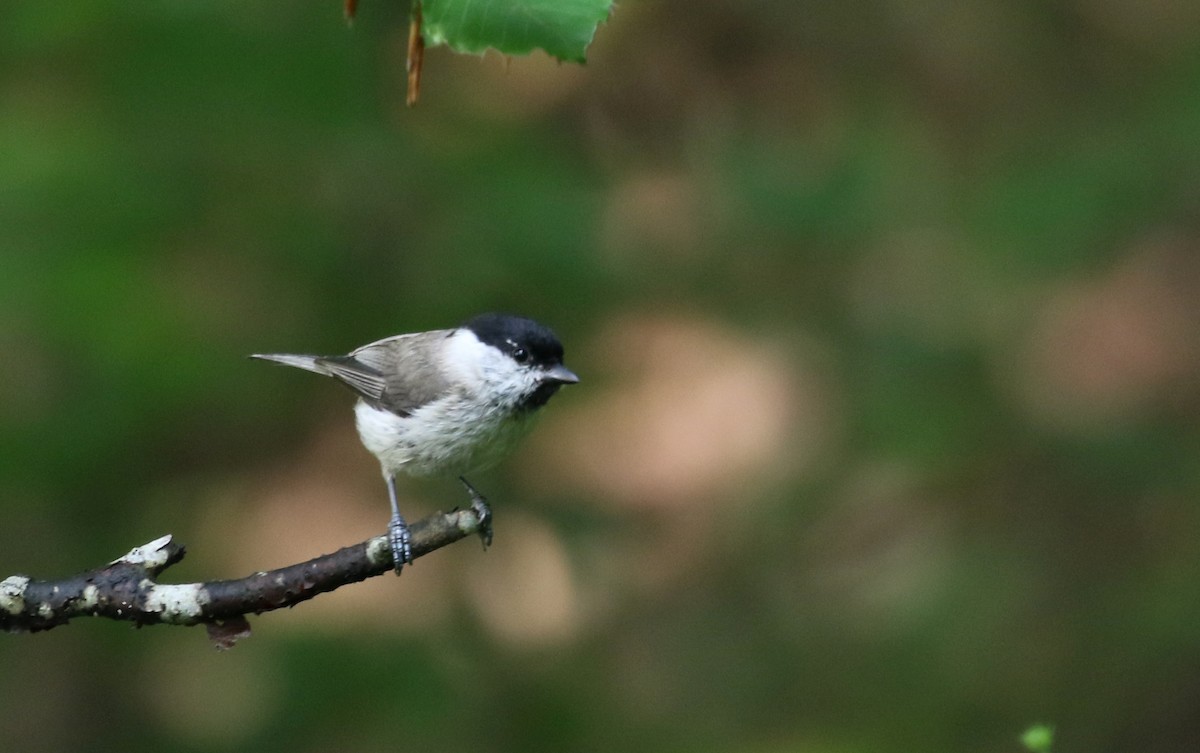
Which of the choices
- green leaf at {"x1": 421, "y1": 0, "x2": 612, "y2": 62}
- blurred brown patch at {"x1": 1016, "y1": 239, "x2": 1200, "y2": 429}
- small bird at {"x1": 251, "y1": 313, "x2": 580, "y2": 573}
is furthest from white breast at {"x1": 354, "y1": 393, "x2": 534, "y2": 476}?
blurred brown patch at {"x1": 1016, "y1": 239, "x2": 1200, "y2": 429}

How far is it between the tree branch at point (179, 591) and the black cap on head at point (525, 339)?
105 centimetres

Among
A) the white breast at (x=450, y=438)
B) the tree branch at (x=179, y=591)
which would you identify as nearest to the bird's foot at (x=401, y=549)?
the tree branch at (x=179, y=591)

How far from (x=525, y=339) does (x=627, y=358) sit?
1424mm

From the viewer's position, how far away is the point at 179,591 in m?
2.03

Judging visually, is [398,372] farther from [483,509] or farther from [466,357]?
[483,509]

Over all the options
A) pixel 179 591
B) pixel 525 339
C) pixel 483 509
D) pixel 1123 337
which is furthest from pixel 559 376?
pixel 1123 337

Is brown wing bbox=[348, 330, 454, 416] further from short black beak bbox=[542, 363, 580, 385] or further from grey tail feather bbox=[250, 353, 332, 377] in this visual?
short black beak bbox=[542, 363, 580, 385]

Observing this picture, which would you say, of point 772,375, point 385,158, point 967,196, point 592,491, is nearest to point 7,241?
point 385,158

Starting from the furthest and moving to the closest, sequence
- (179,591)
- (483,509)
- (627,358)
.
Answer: (627,358) → (483,509) → (179,591)

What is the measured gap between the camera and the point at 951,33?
5578 mm

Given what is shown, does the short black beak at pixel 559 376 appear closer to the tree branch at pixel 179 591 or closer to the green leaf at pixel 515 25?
the tree branch at pixel 179 591

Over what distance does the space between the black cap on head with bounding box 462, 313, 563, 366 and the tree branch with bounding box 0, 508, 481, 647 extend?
1.05m

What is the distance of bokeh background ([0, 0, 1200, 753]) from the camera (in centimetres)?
380

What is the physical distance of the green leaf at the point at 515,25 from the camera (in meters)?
1.68
